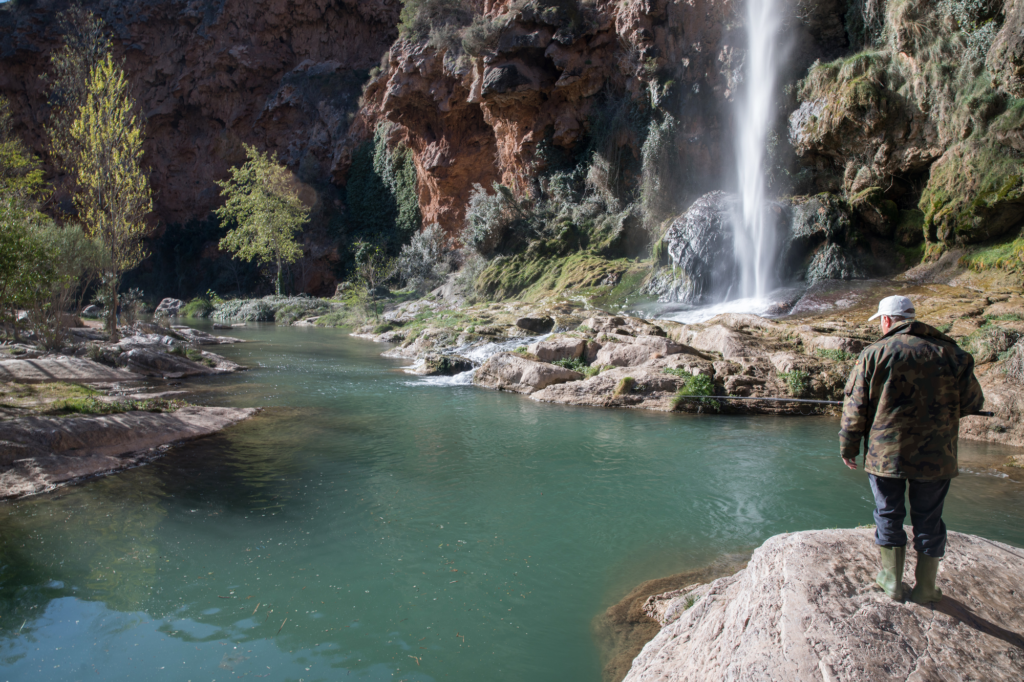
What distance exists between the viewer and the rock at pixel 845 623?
7.54 feet

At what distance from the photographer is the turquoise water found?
11.3 feet

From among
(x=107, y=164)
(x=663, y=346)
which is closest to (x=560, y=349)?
(x=663, y=346)

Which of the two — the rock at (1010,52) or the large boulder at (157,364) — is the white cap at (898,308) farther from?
the rock at (1010,52)

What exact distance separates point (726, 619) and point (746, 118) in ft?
72.8

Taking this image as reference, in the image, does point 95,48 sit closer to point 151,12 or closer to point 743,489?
point 743,489

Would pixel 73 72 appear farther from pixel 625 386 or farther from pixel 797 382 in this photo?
pixel 797 382

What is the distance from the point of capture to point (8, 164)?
50.5 ft

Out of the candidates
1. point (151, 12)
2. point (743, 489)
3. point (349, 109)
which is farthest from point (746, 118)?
point (151, 12)

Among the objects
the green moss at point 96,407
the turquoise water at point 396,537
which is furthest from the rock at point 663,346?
the green moss at point 96,407

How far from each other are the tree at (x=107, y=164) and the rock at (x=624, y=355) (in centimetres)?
1264

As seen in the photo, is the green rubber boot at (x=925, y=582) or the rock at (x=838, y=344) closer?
the green rubber boot at (x=925, y=582)

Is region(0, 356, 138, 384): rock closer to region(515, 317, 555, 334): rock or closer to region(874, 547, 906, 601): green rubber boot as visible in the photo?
region(515, 317, 555, 334): rock

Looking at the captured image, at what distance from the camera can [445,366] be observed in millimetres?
13914

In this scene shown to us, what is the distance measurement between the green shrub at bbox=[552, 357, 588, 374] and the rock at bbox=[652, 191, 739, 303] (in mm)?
7327
